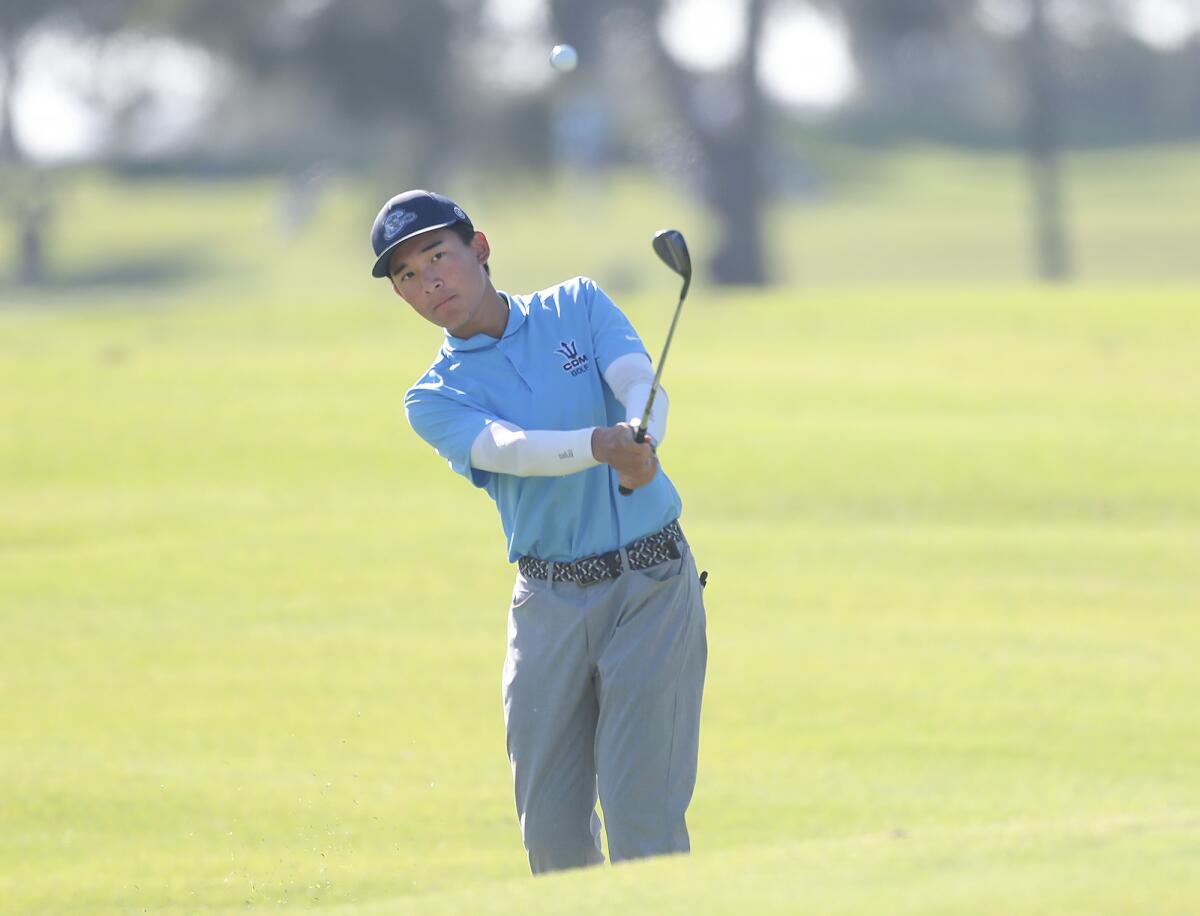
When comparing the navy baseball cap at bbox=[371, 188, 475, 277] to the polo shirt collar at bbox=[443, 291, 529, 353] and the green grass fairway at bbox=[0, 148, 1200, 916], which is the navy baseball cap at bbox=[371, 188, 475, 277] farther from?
the green grass fairway at bbox=[0, 148, 1200, 916]

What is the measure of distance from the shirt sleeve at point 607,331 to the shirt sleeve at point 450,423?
1.18 ft

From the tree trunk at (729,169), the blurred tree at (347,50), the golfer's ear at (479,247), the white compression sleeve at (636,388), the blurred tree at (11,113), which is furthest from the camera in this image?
the blurred tree at (11,113)

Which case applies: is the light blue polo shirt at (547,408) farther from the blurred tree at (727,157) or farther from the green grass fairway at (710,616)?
the blurred tree at (727,157)

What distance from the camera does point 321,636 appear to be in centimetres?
1075

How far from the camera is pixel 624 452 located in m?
5.10

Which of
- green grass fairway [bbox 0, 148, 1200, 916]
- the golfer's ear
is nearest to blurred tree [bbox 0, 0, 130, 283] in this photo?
green grass fairway [bbox 0, 148, 1200, 916]

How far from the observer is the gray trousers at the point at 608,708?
17.8ft

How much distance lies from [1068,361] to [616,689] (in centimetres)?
1504

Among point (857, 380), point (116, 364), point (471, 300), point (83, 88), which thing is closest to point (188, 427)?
point (116, 364)

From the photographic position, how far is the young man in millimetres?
5418

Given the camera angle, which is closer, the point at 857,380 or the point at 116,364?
the point at 857,380

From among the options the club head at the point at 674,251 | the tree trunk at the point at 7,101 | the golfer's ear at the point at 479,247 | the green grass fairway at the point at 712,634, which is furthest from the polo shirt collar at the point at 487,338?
the tree trunk at the point at 7,101

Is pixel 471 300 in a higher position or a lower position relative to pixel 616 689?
higher

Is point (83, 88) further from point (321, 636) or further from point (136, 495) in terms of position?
point (321, 636)
